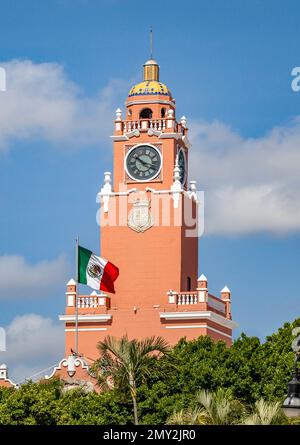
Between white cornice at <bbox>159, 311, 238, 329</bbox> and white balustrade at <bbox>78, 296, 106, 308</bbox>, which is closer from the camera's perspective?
white cornice at <bbox>159, 311, 238, 329</bbox>

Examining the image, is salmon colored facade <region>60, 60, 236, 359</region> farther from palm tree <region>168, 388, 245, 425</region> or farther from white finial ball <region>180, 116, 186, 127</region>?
palm tree <region>168, 388, 245, 425</region>

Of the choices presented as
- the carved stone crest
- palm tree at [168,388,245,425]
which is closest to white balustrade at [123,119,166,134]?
the carved stone crest

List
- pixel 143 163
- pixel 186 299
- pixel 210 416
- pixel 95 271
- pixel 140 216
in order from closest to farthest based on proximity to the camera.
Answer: pixel 210 416, pixel 95 271, pixel 186 299, pixel 140 216, pixel 143 163

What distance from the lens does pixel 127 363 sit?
59750 millimetres

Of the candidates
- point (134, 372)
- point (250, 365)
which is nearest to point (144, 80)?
point (250, 365)

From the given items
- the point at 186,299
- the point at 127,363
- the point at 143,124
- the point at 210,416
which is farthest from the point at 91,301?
the point at 210,416

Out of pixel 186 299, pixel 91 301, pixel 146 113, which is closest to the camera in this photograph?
pixel 186 299

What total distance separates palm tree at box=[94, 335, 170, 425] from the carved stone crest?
19.8 meters

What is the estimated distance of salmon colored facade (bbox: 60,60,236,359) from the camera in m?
79.4

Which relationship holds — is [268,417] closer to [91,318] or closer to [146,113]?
[91,318]

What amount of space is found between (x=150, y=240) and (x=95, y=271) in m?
4.76

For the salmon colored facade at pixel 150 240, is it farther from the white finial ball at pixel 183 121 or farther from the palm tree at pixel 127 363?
the palm tree at pixel 127 363

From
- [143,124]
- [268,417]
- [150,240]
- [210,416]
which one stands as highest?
[143,124]

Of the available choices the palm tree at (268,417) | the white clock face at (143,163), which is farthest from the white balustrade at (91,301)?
the palm tree at (268,417)
